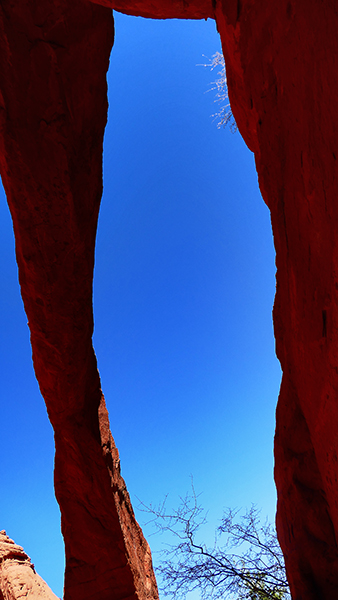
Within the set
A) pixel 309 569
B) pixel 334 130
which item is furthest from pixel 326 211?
pixel 309 569

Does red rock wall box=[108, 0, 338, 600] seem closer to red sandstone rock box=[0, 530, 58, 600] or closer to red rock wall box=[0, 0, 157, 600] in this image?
red rock wall box=[0, 0, 157, 600]

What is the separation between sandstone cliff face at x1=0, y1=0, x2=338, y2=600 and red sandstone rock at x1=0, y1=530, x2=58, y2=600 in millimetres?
Result: 1133

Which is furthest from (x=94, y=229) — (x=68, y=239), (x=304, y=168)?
(x=304, y=168)

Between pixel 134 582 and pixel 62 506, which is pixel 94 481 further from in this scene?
pixel 134 582

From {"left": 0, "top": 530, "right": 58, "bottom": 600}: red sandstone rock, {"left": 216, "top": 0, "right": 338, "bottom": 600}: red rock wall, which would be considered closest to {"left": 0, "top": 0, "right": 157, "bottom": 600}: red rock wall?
{"left": 0, "top": 530, "right": 58, "bottom": 600}: red sandstone rock

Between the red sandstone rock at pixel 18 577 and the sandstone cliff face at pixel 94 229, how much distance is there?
3.72ft

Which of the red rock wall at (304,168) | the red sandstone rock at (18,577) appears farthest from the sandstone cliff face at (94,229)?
the red sandstone rock at (18,577)

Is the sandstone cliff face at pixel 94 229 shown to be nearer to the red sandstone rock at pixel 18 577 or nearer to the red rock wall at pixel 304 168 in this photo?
the red rock wall at pixel 304 168

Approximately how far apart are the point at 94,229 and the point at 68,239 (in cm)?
68

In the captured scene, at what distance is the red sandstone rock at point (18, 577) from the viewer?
7.73 metres

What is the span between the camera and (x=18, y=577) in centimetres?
802

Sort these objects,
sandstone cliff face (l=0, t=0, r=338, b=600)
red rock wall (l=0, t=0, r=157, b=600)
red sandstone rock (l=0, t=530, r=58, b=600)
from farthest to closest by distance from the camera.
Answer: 1. red sandstone rock (l=0, t=530, r=58, b=600)
2. red rock wall (l=0, t=0, r=157, b=600)
3. sandstone cliff face (l=0, t=0, r=338, b=600)

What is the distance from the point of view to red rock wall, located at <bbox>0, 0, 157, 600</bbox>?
20.7 feet

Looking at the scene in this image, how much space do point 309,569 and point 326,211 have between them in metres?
3.57
